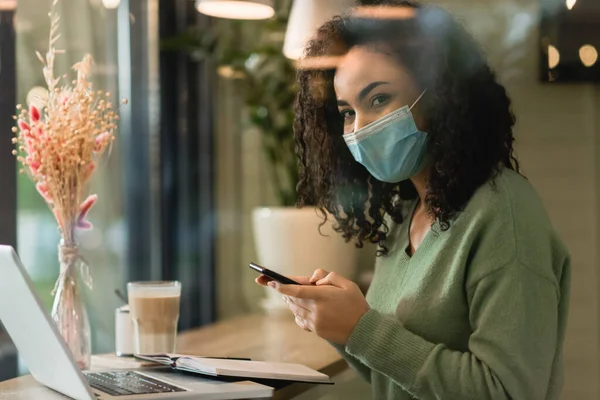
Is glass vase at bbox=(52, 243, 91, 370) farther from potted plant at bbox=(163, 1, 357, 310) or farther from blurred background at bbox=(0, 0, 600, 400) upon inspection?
potted plant at bbox=(163, 1, 357, 310)

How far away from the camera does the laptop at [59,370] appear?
1.12m

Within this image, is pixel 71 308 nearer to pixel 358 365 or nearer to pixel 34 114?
pixel 34 114

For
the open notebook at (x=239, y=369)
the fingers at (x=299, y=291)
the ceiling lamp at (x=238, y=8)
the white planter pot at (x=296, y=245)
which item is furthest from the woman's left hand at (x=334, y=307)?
the ceiling lamp at (x=238, y=8)

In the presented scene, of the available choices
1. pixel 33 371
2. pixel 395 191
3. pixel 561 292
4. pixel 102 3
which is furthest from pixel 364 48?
pixel 102 3

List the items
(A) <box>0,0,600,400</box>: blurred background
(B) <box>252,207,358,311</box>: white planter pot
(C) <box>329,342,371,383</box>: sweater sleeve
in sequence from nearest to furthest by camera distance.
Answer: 1. (C) <box>329,342,371,383</box>: sweater sleeve
2. (A) <box>0,0,600,400</box>: blurred background
3. (B) <box>252,207,358,311</box>: white planter pot

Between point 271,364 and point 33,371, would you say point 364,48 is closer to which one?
point 271,364

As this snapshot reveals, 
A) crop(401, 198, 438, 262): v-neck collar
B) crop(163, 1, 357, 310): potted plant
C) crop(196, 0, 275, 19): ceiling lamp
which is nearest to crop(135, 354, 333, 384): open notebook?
crop(401, 198, 438, 262): v-neck collar

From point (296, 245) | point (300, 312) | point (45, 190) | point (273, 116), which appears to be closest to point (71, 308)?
point (45, 190)

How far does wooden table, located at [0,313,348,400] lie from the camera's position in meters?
1.30

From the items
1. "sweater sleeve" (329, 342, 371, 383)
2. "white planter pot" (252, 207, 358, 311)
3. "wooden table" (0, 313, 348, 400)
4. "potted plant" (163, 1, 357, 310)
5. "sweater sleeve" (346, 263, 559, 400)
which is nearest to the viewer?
"sweater sleeve" (346, 263, 559, 400)

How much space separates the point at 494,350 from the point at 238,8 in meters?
1.40

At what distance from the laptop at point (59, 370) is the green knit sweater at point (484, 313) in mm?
215

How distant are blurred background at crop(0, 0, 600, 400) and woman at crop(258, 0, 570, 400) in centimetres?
14

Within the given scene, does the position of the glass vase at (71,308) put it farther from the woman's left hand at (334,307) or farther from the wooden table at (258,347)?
the woman's left hand at (334,307)
